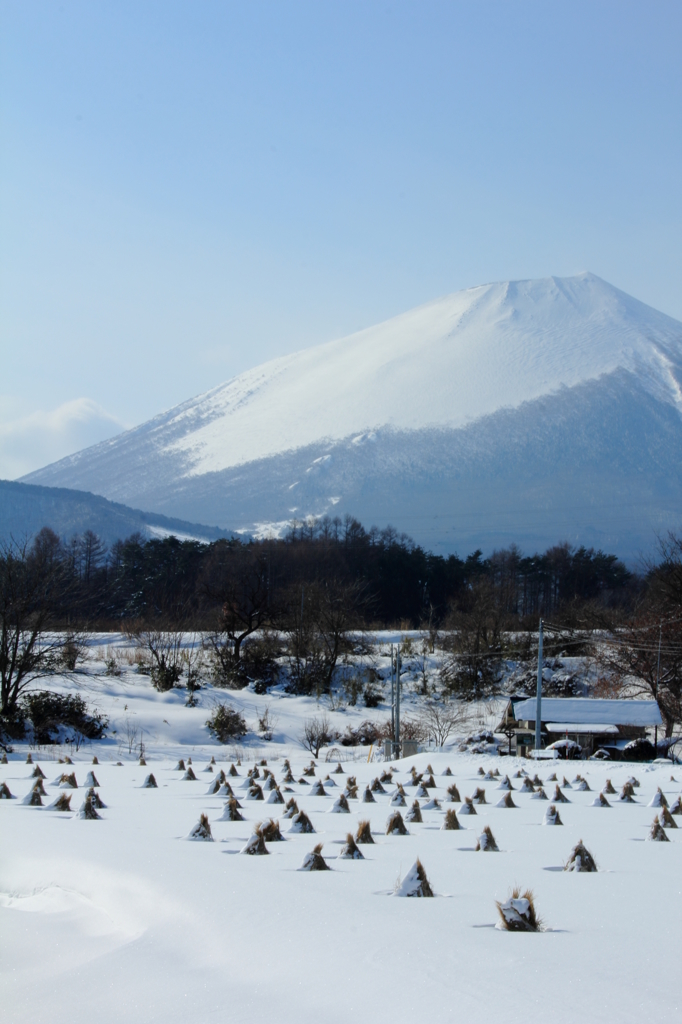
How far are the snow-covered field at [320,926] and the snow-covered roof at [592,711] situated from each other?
107 feet

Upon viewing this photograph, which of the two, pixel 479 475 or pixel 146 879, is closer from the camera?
pixel 146 879

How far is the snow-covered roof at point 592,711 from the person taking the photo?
42.0 m

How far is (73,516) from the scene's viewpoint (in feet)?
476

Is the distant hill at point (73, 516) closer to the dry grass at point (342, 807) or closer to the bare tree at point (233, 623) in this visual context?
the bare tree at point (233, 623)

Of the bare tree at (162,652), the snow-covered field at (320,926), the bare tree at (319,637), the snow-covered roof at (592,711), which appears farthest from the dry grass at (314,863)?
the bare tree at (319,637)

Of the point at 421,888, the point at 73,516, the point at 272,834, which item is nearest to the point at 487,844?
the point at 272,834

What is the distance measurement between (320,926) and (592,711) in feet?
131

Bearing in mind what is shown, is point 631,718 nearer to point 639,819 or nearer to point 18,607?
point 18,607

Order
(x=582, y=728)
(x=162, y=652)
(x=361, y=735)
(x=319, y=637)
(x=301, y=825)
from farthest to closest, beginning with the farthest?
(x=319, y=637)
(x=162, y=652)
(x=582, y=728)
(x=361, y=735)
(x=301, y=825)

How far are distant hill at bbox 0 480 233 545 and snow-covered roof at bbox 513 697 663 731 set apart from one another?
10032cm

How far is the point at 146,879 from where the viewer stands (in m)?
6.85

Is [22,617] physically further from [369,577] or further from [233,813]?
[369,577]

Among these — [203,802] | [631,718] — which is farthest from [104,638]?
[203,802]

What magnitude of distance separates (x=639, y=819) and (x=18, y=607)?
28.4m
